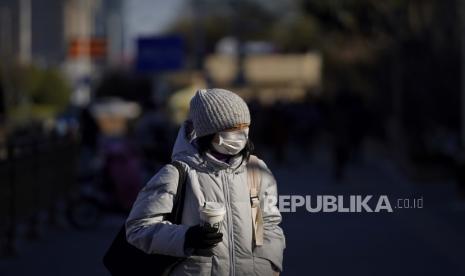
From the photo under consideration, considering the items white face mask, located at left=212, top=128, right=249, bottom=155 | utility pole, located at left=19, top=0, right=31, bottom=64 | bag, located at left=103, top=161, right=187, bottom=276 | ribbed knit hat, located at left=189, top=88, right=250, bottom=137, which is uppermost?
utility pole, located at left=19, top=0, right=31, bottom=64

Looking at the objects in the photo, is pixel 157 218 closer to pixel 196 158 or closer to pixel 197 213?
pixel 197 213

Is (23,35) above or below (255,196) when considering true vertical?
above

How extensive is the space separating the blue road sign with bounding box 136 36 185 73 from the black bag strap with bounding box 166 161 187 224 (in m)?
38.3

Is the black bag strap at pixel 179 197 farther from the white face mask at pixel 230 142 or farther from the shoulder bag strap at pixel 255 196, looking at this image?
the shoulder bag strap at pixel 255 196

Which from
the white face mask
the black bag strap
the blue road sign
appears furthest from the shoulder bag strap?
the blue road sign

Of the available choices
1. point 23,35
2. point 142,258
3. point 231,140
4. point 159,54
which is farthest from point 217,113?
point 23,35

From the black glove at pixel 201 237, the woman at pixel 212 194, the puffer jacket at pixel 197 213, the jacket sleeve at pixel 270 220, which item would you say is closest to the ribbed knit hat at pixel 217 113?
the woman at pixel 212 194

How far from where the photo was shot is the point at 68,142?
2083 cm

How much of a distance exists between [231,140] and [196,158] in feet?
0.51

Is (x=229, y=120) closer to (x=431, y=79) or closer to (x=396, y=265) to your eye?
(x=396, y=265)

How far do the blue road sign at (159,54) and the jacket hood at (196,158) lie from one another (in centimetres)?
3813

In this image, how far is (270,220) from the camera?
5379mm

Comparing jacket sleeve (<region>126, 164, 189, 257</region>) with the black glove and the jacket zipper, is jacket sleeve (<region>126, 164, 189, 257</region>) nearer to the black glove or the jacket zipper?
the black glove

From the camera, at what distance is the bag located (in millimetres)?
5172
